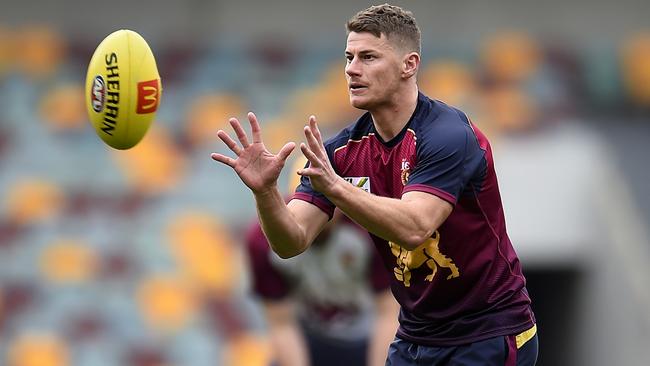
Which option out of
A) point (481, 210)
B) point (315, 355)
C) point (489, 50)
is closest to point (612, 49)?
point (489, 50)

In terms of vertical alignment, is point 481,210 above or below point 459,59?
below

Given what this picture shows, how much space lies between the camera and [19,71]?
12.5 metres

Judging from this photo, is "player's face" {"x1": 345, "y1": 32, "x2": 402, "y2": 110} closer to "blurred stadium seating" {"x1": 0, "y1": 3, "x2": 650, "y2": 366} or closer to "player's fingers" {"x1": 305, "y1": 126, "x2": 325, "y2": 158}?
"player's fingers" {"x1": 305, "y1": 126, "x2": 325, "y2": 158}

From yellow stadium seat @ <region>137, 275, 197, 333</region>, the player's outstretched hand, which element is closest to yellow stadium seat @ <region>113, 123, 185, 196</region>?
yellow stadium seat @ <region>137, 275, 197, 333</region>

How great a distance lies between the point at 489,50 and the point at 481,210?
861 centimetres

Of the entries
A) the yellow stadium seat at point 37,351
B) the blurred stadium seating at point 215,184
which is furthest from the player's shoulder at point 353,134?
the yellow stadium seat at point 37,351

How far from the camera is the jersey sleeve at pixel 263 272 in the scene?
6723 mm

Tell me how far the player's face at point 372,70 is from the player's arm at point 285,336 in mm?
2201

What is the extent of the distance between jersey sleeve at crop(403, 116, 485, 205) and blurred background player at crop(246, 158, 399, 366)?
6.69 feet

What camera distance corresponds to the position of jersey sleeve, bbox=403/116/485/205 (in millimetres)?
4523

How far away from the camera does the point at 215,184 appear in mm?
11758

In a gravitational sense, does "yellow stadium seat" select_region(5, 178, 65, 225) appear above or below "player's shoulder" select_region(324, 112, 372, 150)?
above

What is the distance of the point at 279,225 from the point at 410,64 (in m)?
0.84

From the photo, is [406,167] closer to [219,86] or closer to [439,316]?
[439,316]
